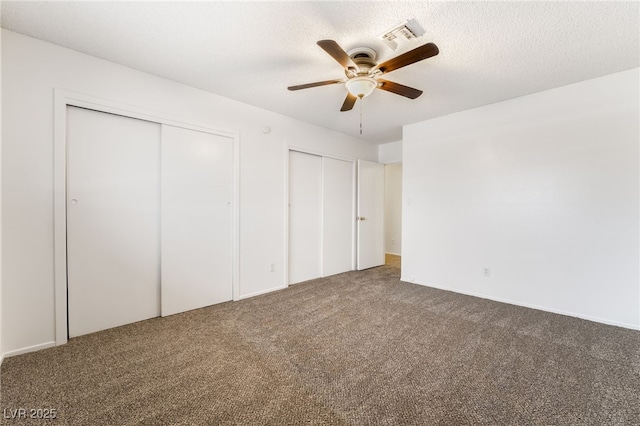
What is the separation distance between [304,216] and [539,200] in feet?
9.84

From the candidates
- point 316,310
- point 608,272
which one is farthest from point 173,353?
point 608,272

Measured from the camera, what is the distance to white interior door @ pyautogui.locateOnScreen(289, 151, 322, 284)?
3.89m

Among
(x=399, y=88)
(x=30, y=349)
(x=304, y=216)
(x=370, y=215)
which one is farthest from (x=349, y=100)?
(x=30, y=349)

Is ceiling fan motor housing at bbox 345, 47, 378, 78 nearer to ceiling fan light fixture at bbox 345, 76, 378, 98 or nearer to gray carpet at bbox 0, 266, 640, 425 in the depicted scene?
ceiling fan light fixture at bbox 345, 76, 378, 98

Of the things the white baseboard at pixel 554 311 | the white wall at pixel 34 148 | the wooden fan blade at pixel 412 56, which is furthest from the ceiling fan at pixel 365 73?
the white baseboard at pixel 554 311

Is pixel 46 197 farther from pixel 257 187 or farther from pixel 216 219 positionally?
pixel 257 187

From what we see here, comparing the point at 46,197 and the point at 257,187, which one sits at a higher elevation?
the point at 257,187

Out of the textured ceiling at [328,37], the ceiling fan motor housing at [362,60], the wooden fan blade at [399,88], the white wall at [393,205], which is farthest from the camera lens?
the white wall at [393,205]

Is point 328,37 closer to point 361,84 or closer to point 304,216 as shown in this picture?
point 361,84

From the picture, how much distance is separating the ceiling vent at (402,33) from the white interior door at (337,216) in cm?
237

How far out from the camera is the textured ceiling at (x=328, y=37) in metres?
1.71

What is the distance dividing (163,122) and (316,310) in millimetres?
2584

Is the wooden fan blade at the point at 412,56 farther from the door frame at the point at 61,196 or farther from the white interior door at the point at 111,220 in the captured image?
the door frame at the point at 61,196

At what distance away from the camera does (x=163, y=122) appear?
2.65m
